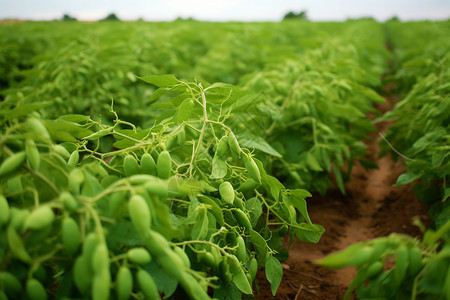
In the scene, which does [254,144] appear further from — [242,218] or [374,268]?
[374,268]

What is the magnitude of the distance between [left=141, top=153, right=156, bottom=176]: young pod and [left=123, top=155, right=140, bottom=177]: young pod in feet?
0.07

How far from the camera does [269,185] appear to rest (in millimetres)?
1188

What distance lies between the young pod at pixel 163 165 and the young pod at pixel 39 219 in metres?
0.32

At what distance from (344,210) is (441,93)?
111 cm

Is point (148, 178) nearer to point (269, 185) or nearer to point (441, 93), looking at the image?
point (269, 185)

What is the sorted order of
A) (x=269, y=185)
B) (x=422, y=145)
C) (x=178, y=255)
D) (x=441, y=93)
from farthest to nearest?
(x=441, y=93) → (x=422, y=145) → (x=269, y=185) → (x=178, y=255)

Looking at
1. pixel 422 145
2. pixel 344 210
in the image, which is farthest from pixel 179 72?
pixel 422 145

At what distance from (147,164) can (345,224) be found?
2046 millimetres

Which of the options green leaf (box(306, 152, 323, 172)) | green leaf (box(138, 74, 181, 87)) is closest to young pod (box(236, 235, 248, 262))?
green leaf (box(138, 74, 181, 87))

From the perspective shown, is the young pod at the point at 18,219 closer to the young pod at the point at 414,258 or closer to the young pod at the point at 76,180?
the young pod at the point at 76,180

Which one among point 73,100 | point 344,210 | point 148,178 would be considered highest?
point 148,178

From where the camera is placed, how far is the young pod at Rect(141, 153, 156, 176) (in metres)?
0.98

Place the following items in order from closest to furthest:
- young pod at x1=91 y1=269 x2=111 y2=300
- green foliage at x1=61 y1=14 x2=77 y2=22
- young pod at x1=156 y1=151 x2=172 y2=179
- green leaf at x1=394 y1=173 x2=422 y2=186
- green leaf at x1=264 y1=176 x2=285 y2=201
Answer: young pod at x1=91 y1=269 x2=111 y2=300 < young pod at x1=156 y1=151 x2=172 y2=179 < green leaf at x1=264 y1=176 x2=285 y2=201 < green leaf at x1=394 y1=173 x2=422 y2=186 < green foliage at x1=61 y1=14 x2=77 y2=22

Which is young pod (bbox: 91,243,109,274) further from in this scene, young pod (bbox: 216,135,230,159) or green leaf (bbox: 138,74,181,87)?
green leaf (bbox: 138,74,181,87)
